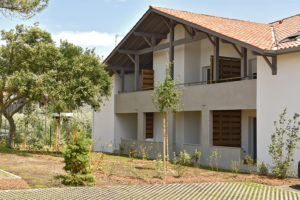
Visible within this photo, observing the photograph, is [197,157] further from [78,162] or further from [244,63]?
[78,162]

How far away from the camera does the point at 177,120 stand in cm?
2103

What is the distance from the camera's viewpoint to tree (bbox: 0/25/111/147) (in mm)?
18328

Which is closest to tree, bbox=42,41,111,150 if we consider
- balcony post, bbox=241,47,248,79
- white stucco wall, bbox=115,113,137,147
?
white stucco wall, bbox=115,113,137,147

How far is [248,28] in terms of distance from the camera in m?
18.9

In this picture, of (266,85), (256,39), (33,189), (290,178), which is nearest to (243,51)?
(256,39)

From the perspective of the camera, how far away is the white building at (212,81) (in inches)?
565

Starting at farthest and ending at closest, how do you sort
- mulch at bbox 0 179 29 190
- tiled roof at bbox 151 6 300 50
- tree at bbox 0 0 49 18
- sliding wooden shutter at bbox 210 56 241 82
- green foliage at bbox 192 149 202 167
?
sliding wooden shutter at bbox 210 56 241 82, green foliage at bbox 192 149 202 167, tiled roof at bbox 151 6 300 50, tree at bbox 0 0 49 18, mulch at bbox 0 179 29 190

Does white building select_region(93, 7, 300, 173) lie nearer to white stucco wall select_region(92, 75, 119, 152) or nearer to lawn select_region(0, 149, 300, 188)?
white stucco wall select_region(92, 75, 119, 152)

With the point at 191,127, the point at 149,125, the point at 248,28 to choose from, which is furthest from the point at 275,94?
the point at 149,125

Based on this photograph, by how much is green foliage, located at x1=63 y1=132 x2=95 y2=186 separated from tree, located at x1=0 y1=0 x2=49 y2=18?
5.13 metres

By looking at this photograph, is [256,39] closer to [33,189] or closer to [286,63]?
[286,63]

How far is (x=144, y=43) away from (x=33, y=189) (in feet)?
48.7

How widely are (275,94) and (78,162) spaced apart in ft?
25.2

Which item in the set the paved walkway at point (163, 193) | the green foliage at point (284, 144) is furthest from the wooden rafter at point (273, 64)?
the paved walkway at point (163, 193)
